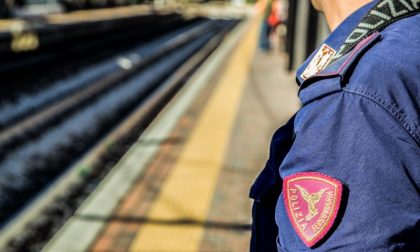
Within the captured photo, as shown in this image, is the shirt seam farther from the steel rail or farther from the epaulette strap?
the steel rail

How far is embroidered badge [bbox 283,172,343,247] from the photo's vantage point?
0.97 meters

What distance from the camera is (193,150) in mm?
6605

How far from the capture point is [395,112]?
3.16 ft

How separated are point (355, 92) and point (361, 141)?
0.28ft

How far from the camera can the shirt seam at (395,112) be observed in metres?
0.96

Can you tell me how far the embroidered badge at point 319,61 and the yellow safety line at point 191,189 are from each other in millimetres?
3047

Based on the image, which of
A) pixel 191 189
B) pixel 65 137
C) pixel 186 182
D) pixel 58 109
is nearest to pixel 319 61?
pixel 191 189

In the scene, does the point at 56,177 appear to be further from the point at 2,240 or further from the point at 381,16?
the point at 381,16

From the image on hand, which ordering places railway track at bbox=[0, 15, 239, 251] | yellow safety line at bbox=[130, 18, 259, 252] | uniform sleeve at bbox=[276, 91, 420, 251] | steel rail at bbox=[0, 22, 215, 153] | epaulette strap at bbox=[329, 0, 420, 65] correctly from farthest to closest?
steel rail at bbox=[0, 22, 215, 153]
railway track at bbox=[0, 15, 239, 251]
yellow safety line at bbox=[130, 18, 259, 252]
epaulette strap at bbox=[329, 0, 420, 65]
uniform sleeve at bbox=[276, 91, 420, 251]

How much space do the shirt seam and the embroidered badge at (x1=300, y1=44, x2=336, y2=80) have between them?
17cm

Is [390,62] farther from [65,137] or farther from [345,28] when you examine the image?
[65,137]

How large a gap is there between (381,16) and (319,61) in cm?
15

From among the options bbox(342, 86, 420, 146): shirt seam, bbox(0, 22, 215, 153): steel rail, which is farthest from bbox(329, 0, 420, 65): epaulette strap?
bbox(0, 22, 215, 153): steel rail

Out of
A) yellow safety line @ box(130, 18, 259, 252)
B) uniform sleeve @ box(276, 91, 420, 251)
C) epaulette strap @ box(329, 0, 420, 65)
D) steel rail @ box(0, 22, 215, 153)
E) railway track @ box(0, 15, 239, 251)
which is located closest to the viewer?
uniform sleeve @ box(276, 91, 420, 251)
